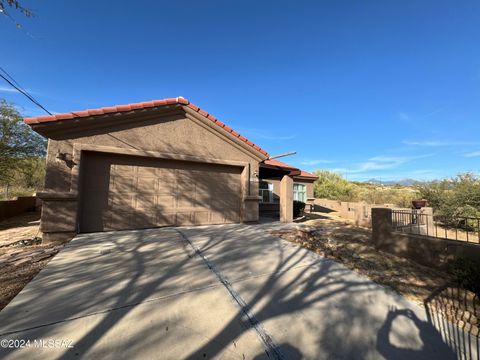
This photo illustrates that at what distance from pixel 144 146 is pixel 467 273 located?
9434 mm

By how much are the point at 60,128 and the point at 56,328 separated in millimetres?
6459

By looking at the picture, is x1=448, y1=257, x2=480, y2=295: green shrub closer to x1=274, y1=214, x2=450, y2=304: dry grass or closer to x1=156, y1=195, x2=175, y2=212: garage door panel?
x1=274, y1=214, x2=450, y2=304: dry grass

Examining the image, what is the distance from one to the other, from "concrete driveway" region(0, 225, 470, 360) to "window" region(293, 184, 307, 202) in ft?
46.0

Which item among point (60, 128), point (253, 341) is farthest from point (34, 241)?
→ point (253, 341)

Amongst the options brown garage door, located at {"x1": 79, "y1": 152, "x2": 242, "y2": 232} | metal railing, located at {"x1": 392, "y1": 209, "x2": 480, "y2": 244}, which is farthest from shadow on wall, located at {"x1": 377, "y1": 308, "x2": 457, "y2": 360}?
brown garage door, located at {"x1": 79, "y1": 152, "x2": 242, "y2": 232}

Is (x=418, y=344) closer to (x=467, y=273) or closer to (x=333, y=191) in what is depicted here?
(x=467, y=273)

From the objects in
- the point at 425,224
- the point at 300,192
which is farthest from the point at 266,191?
the point at 425,224

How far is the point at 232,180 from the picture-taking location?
9828 millimetres

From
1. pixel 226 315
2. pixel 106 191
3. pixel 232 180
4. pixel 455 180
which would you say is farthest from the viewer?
pixel 455 180

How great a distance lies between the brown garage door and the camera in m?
7.27

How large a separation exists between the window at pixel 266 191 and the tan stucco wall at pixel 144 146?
469 centimetres

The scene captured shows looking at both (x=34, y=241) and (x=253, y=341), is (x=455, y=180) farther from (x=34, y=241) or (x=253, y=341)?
(x=34, y=241)

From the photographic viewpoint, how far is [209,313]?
279cm

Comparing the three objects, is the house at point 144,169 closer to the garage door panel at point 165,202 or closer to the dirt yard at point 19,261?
the garage door panel at point 165,202
